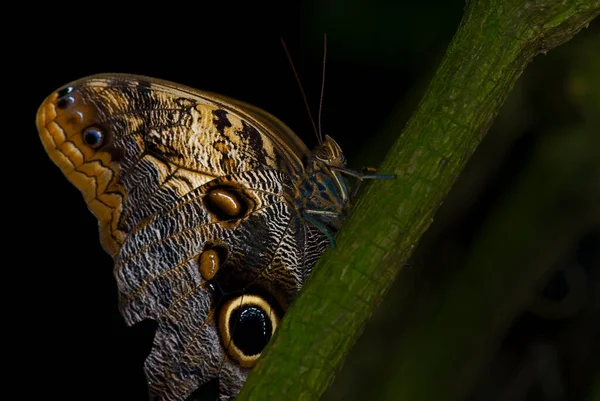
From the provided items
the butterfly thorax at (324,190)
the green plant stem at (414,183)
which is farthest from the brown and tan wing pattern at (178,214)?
the green plant stem at (414,183)

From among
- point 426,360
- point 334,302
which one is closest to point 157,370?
point 426,360

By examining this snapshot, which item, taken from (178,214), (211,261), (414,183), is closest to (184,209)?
(178,214)

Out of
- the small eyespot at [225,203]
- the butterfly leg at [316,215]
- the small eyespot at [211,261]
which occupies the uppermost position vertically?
the butterfly leg at [316,215]

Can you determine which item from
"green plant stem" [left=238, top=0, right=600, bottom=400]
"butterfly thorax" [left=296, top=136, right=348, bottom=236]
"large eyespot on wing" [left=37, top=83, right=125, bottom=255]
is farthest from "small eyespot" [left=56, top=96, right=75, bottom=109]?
"green plant stem" [left=238, top=0, right=600, bottom=400]

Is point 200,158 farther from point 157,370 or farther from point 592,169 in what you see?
point 592,169

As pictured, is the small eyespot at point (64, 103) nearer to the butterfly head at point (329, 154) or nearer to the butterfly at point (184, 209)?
the butterfly at point (184, 209)

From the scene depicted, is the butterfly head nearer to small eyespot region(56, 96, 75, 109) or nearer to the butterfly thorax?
the butterfly thorax

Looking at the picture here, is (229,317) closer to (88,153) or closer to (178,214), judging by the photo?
(178,214)
